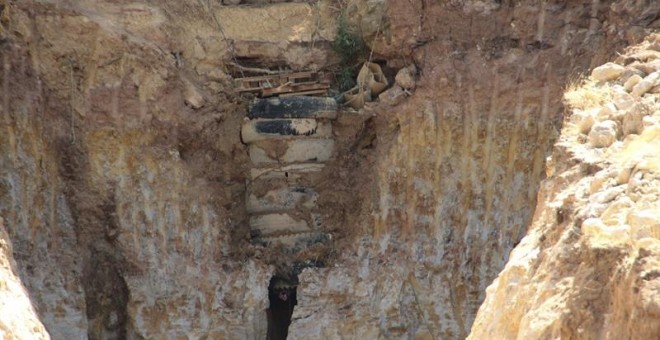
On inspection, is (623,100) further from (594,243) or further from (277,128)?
(277,128)

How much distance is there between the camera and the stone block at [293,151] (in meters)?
15.9

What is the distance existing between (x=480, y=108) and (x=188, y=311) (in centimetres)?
478

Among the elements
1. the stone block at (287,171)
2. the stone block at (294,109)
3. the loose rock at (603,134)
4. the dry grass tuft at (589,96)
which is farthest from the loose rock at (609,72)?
the stone block at (287,171)

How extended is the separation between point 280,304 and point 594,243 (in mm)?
8505

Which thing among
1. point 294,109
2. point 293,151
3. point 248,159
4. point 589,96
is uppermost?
point 589,96

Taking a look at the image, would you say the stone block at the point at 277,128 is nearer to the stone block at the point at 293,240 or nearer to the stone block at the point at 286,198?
the stone block at the point at 286,198

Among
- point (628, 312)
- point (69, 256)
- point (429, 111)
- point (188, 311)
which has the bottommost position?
point (188, 311)

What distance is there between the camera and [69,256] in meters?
14.5

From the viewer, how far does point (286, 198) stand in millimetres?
16000

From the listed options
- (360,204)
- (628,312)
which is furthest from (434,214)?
(628,312)

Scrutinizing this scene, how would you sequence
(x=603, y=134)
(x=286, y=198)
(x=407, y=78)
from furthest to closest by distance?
(x=286, y=198) < (x=407, y=78) < (x=603, y=134)

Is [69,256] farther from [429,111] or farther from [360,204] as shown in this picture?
[429,111]

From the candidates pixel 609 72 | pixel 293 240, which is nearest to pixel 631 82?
pixel 609 72

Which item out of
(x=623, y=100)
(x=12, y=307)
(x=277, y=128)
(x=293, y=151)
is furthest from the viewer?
(x=293, y=151)
